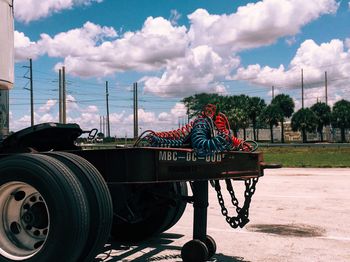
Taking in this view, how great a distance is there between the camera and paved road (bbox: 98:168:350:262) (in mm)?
5516

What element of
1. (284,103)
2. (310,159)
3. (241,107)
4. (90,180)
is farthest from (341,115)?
(90,180)

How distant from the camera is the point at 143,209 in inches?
203

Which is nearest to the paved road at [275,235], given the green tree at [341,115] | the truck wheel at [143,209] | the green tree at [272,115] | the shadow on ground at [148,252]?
the shadow on ground at [148,252]

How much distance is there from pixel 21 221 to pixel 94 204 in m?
0.80

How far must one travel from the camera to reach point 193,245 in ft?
16.1

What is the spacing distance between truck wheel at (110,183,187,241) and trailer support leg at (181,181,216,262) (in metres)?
0.24

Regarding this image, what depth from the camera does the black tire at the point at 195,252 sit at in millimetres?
4859

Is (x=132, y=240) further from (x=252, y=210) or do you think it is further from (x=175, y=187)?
(x=252, y=210)

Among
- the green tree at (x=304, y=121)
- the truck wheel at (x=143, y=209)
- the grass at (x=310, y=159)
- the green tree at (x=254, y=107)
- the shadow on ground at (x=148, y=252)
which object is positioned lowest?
the grass at (x=310, y=159)

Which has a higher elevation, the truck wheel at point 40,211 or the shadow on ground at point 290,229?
the truck wheel at point 40,211

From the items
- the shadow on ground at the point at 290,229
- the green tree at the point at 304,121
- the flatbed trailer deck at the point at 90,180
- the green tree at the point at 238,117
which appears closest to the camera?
the flatbed trailer deck at the point at 90,180

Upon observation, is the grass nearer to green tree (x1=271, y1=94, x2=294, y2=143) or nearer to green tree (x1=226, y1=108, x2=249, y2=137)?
green tree (x1=226, y1=108, x2=249, y2=137)

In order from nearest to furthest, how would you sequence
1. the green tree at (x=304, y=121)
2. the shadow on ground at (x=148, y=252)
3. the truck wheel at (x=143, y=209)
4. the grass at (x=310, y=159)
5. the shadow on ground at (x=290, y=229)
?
the truck wheel at (x=143, y=209) → the shadow on ground at (x=148, y=252) → the shadow on ground at (x=290, y=229) → the grass at (x=310, y=159) → the green tree at (x=304, y=121)

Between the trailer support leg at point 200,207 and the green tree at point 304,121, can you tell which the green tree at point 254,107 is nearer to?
the green tree at point 304,121
